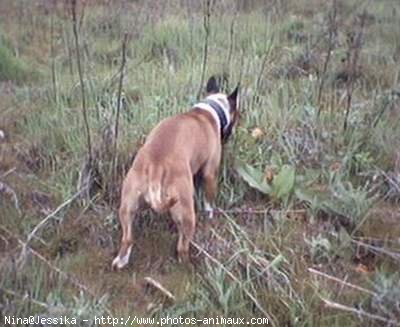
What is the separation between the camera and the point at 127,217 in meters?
3.10

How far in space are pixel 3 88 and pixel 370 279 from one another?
3016mm

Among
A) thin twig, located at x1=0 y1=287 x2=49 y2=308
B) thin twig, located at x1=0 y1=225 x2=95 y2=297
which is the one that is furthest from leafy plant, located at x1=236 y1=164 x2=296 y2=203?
thin twig, located at x1=0 y1=287 x2=49 y2=308

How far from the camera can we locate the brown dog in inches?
121

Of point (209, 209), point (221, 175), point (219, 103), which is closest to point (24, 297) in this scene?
point (209, 209)

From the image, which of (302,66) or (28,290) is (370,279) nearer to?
(28,290)

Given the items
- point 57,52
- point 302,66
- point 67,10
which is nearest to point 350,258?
point 302,66

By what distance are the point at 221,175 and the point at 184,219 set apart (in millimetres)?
798

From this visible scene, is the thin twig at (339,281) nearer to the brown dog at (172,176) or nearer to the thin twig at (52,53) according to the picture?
the brown dog at (172,176)

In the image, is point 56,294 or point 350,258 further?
point 350,258

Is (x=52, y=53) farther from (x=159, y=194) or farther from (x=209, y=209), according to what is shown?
(x=159, y=194)

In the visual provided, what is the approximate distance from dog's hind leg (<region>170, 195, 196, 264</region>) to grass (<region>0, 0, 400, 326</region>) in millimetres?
107

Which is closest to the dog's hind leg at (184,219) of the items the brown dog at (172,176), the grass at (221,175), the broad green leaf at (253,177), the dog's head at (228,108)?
the brown dog at (172,176)

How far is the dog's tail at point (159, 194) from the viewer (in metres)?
3.04

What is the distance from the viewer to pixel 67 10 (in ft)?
19.4
